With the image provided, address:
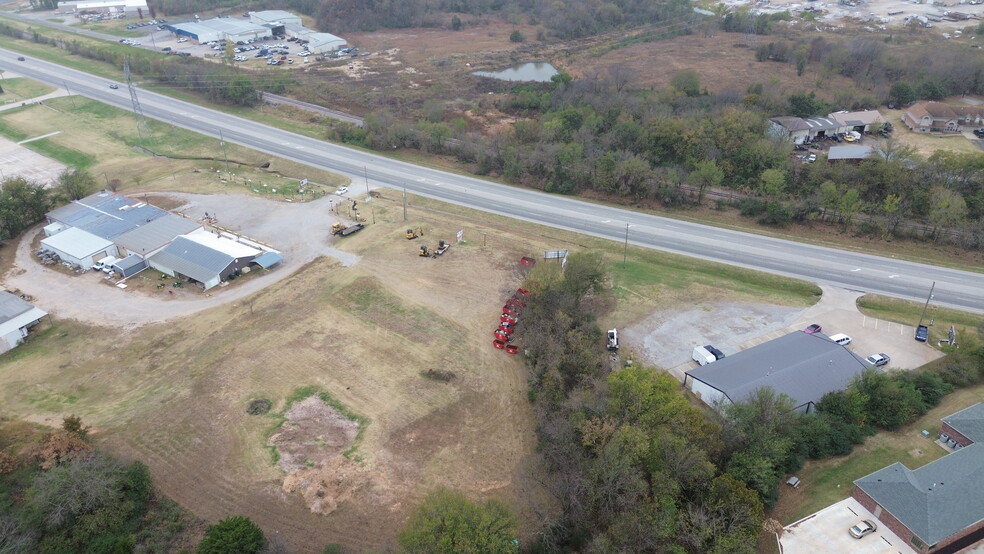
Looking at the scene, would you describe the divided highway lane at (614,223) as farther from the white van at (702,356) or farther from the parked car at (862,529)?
the parked car at (862,529)

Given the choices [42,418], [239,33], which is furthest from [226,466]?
[239,33]

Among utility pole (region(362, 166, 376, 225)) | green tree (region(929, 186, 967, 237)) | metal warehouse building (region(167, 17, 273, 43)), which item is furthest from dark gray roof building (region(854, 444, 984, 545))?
metal warehouse building (region(167, 17, 273, 43))

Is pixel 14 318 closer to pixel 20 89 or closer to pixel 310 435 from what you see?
pixel 310 435

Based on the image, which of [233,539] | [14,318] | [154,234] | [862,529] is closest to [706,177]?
[862,529]

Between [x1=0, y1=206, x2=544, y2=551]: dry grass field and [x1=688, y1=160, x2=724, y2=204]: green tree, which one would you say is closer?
[x1=0, y1=206, x2=544, y2=551]: dry grass field

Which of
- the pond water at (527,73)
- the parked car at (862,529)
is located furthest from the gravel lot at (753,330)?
the pond water at (527,73)

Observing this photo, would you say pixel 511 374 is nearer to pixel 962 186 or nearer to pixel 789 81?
pixel 962 186

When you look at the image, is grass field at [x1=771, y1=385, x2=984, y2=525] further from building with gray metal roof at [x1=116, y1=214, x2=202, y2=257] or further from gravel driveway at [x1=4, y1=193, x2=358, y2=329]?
building with gray metal roof at [x1=116, y1=214, x2=202, y2=257]
